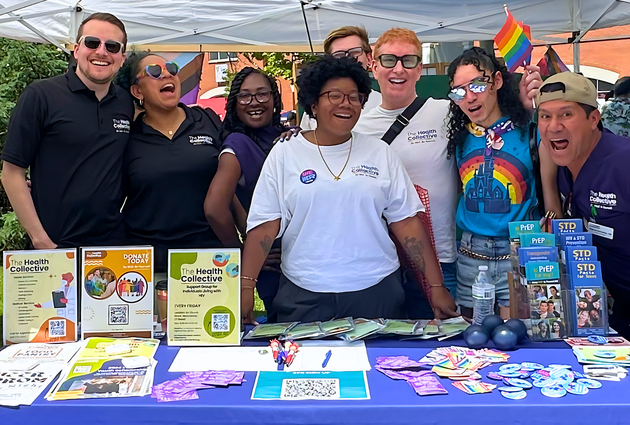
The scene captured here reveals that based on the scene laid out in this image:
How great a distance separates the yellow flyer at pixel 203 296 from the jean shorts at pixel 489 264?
1114mm

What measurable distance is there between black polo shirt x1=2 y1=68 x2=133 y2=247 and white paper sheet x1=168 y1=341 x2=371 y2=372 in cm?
105

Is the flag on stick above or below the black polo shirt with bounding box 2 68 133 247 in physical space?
above

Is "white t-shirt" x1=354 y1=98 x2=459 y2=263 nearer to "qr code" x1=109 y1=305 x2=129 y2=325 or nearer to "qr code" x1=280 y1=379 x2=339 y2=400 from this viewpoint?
"qr code" x1=280 y1=379 x2=339 y2=400

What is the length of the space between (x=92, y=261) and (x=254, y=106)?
106 cm

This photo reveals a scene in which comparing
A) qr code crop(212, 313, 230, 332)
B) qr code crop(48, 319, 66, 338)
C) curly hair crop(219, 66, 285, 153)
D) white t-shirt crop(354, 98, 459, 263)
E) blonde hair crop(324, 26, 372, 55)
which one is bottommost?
qr code crop(48, 319, 66, 338)

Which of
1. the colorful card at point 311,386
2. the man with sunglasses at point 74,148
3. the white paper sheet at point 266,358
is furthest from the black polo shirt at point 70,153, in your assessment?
the colorful card at point 311,386

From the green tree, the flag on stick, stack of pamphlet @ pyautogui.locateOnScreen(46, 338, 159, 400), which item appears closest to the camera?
stack of pamphlet @ pyautogui.locateOnScreen(46, 338, 159, 400)

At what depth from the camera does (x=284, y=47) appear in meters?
5.75

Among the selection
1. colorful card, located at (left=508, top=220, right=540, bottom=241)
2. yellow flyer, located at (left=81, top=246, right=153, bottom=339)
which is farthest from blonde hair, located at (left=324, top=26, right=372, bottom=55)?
yellow flyer, located at (left=81, top=246, right=153, bottom=339)

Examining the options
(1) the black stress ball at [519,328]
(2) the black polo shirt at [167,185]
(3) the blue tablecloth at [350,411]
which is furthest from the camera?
(2) the black polo shirt at [167,185]

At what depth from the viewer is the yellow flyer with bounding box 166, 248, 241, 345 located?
1895 mm

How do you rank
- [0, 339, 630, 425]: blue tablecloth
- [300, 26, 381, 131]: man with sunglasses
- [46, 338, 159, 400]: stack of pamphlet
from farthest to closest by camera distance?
[300, 26, 381, 131]: man with sunglasses, [46, 338, 159, 400]: stack of pamphlet, [0, 339, 630, 425]: blue tablecloth

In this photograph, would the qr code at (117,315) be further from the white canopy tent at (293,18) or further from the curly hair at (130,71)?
the white canopy tent at (293,18)

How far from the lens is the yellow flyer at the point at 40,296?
191cm
